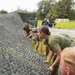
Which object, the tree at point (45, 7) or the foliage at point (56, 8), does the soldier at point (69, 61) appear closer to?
the foliage at point (56, 8)

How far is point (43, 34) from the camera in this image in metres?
5.78

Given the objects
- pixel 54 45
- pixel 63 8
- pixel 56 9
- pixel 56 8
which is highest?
pixel 54 45

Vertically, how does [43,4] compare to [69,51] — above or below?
below

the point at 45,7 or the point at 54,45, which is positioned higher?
the point at 54,45

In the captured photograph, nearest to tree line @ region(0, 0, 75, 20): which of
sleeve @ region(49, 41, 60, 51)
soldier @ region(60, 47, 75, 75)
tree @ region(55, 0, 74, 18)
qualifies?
tree @ region(55, 0, 74, 18)

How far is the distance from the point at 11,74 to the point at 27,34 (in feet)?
38.0

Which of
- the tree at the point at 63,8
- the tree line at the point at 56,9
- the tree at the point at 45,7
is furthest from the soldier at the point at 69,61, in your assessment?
the tree at the point at 45,7

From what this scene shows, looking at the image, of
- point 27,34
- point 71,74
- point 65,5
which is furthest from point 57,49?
point 65,5

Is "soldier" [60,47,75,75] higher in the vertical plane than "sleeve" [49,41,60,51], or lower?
higher

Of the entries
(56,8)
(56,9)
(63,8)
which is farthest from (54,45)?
(63,8)

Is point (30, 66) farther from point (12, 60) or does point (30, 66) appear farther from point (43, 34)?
point (43, 34)

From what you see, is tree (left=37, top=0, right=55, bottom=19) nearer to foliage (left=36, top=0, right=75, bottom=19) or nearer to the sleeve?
foliage (left=36, top=0, right=75, bottom=19)

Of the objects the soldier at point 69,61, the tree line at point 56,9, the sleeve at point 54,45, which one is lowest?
the tree line at point 56,9

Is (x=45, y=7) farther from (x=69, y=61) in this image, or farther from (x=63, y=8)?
(x=69, y=61)
